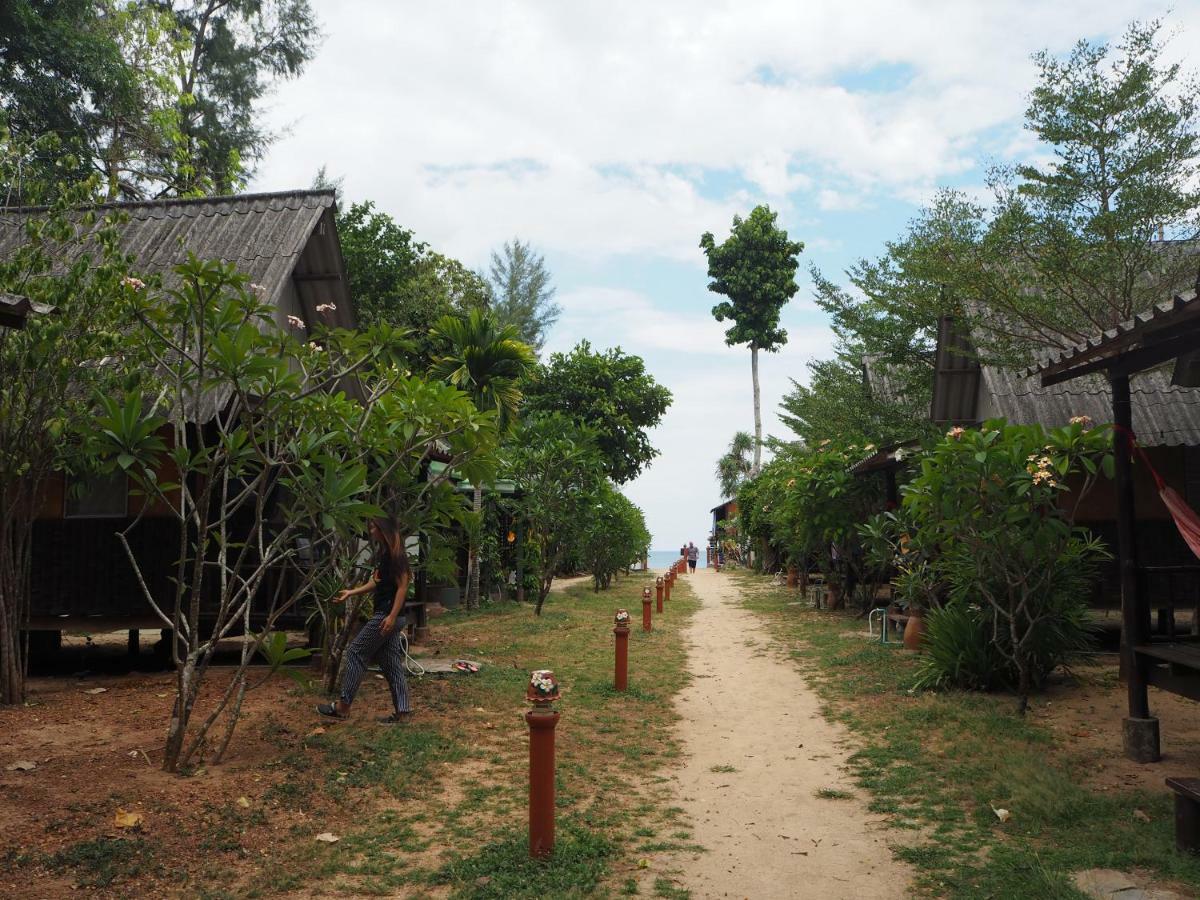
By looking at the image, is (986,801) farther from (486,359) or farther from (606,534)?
(606,534)

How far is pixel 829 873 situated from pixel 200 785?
3.69 m

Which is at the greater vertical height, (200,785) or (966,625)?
(966,625)

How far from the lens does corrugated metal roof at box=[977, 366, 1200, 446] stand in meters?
12.2

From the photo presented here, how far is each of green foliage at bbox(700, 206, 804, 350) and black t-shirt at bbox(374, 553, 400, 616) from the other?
3574 centimetres

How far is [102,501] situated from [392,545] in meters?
4.78

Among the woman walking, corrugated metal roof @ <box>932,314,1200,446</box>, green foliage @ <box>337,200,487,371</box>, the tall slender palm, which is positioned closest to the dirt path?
the woman walking

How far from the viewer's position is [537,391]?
99.3ft

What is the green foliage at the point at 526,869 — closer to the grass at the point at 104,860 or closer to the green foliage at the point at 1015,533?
the grass at the point at 104,860

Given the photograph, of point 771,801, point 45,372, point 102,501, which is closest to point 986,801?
point 771,801

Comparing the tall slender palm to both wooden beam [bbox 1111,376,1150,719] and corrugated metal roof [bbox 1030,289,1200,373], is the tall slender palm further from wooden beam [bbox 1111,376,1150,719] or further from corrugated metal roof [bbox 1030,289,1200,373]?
wooden beam [bbox 1111,376,1150,719]

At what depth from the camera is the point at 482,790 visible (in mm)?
5938

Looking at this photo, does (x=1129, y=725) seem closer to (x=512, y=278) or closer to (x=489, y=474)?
(x=489, y=474)

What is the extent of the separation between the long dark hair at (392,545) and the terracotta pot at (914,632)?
6991mm

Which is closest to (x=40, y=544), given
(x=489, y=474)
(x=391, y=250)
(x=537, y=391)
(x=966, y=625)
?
(x=489, y=474)
